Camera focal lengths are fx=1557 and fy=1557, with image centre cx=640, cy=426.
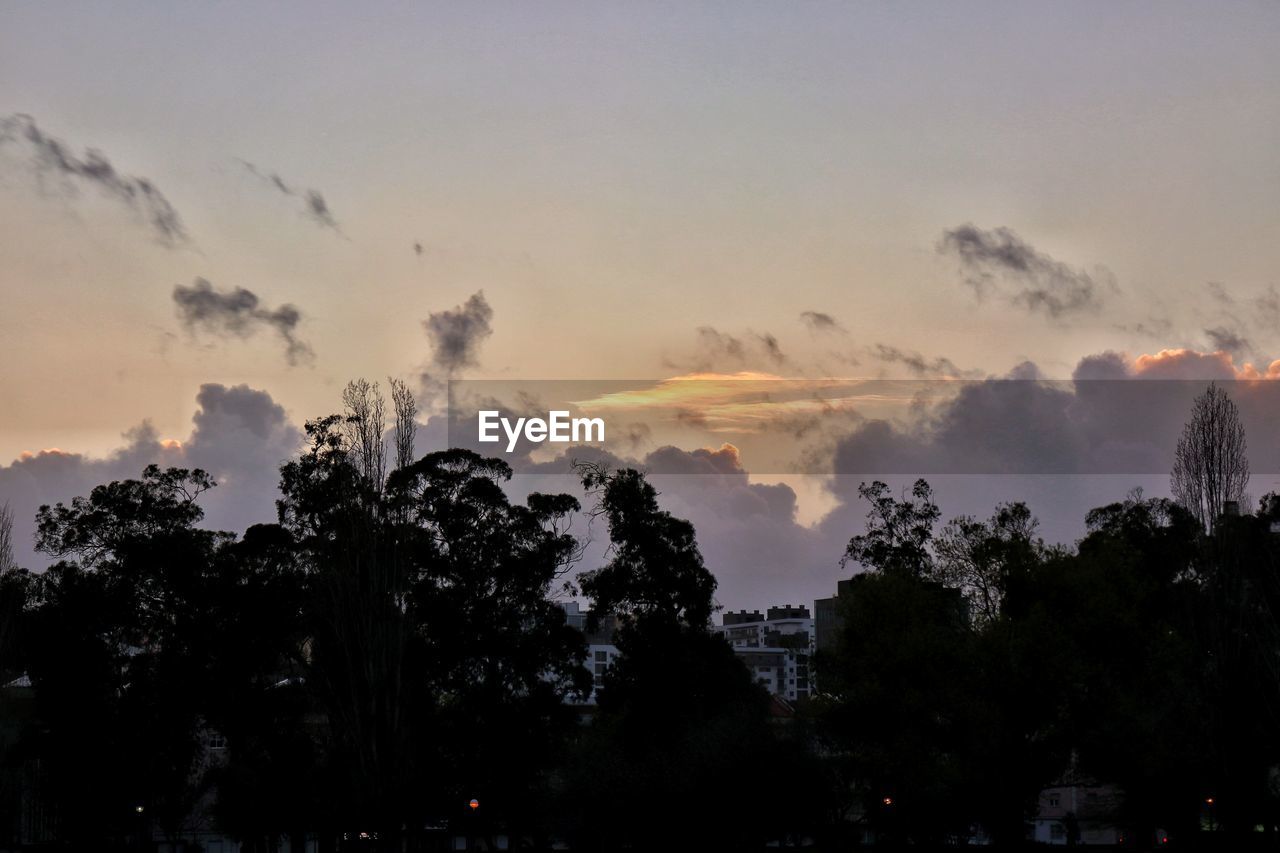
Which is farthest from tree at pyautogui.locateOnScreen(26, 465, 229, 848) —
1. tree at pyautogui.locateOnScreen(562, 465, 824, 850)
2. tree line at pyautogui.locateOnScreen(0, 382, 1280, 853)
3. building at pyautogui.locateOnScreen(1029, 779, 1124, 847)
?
building at pyautogui.locateOnScreen(1029, 779, 1124, 847)

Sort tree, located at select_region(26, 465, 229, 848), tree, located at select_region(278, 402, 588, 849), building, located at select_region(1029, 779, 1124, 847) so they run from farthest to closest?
building, located at select_region(1029, 779, 1124, 847)
tree, located at select_region(26, 465, 229, 848)
tree, located at select_region(278, 402, 588, 849)

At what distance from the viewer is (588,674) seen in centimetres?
7069

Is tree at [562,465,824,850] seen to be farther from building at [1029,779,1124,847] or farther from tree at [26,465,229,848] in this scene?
building at [1029,779,1124,847]

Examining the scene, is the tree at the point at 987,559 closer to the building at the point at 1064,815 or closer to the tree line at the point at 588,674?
the tree line at the point at 588,674

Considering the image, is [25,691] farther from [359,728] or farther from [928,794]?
[928,794]

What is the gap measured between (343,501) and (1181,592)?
118 feet

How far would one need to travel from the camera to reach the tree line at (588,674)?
203 feet

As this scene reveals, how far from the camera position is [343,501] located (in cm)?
6338

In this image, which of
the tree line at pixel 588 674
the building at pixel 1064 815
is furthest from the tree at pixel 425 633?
the building at pixel 1064 815

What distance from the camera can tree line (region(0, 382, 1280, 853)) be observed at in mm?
61875

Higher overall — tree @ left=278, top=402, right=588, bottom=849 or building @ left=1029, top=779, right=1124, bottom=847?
tree @ left=278, top=402, right=588, bottom=849

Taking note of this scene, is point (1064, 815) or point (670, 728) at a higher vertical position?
point (670, 728)

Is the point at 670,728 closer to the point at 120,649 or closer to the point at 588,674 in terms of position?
the point at 588,674

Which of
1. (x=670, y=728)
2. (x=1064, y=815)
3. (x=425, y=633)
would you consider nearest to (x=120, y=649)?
(x=425, y=633)
